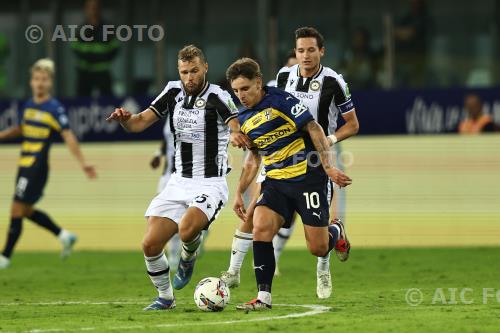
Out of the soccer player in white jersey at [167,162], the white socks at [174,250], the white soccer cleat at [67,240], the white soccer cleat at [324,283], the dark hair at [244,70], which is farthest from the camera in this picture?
the white soccer cleat at [67,240]

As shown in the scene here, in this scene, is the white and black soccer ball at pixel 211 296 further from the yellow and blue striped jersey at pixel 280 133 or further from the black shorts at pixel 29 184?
the black shorts at pixel 29 184

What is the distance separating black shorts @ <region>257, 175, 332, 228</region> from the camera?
1006 centimetres

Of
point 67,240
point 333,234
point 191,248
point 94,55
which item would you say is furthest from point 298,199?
point 94,55

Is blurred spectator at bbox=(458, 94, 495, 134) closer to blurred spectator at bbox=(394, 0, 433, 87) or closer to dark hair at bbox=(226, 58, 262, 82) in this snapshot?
blurred spectator at bbox=(394, 0, 433, 87)

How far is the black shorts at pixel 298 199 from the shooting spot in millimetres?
10062

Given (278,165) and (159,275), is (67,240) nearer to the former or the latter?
(159,275)

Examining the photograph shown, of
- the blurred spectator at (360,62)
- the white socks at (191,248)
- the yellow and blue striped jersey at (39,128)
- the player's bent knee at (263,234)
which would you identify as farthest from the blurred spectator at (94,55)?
the player's bent knee at (263,234)

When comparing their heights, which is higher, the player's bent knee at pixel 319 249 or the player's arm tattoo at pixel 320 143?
the player's arm tattoo at pixel 320 143

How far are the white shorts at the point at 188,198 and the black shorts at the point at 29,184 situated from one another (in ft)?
20.5

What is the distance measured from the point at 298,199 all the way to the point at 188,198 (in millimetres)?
1026

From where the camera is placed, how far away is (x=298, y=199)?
10.1m

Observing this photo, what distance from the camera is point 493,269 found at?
1465cm

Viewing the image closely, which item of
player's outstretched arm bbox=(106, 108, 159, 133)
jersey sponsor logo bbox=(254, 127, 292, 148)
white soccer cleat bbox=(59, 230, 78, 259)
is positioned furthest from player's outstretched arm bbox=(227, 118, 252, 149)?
white soccer cleat bbox=(59, 230, 78, 259)

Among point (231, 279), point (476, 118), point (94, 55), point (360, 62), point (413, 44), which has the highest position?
point (413, 44)
